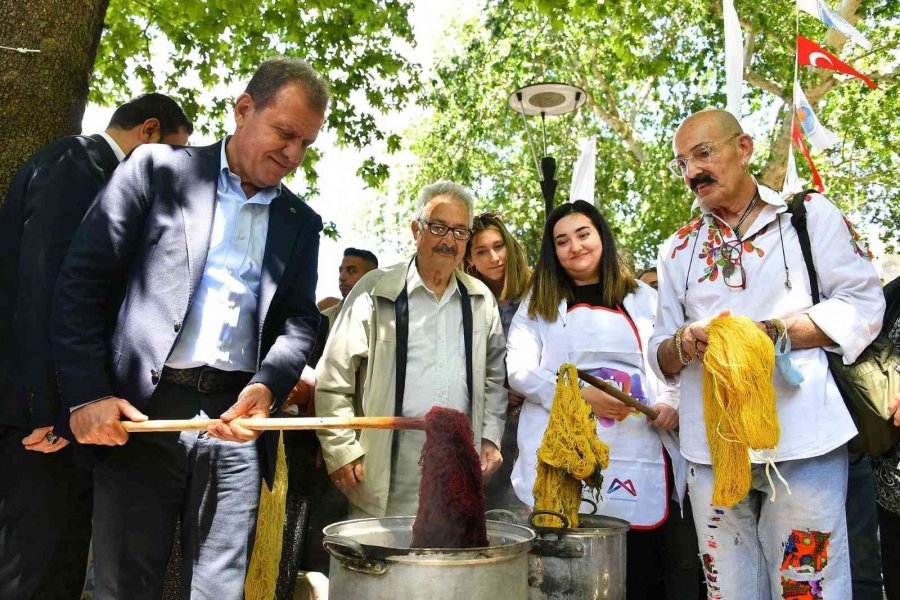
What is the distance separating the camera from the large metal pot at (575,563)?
10.1ft

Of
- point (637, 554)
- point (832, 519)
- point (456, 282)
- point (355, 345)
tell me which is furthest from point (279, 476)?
point (832, 519)

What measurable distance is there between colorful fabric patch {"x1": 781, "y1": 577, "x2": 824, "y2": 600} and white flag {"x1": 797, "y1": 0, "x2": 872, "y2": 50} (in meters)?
5.94

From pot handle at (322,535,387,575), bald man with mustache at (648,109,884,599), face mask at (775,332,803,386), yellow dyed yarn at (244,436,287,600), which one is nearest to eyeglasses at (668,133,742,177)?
bald man with mustache at (648,109,884,599)

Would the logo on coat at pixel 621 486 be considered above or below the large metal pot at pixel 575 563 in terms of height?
above

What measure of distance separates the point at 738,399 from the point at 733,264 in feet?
2.01

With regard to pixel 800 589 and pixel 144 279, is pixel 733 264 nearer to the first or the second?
pixel 800 589

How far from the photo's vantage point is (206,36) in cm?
867

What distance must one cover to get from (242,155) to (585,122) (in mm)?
19419

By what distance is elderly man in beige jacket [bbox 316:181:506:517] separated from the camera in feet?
13.5

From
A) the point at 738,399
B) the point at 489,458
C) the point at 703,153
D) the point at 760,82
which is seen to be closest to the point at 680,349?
the point at 738,399

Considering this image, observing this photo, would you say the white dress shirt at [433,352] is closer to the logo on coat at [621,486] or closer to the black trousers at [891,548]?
the logo on coat at [621,486]

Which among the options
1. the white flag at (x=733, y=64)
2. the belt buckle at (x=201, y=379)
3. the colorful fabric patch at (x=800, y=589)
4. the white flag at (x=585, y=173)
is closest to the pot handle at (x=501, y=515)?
the colorful fabric patch at (x=800, y=589)

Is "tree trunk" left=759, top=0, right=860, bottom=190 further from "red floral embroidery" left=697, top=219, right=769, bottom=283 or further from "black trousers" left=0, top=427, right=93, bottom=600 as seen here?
"black trousers" left=0, top=427, right=93, bottom=600

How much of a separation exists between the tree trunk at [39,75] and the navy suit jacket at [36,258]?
2.96 feet
